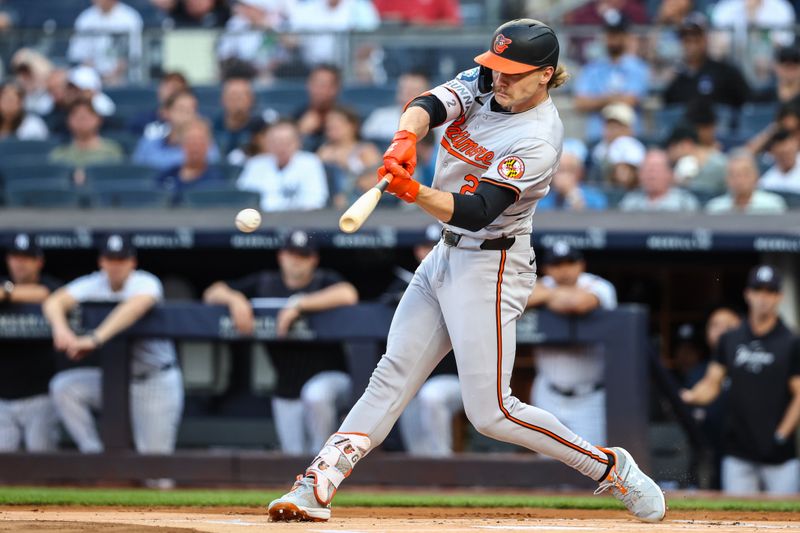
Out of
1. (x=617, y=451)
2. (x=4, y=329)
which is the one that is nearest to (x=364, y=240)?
(x=4, y=329)

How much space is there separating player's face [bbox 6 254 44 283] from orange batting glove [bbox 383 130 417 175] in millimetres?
4021

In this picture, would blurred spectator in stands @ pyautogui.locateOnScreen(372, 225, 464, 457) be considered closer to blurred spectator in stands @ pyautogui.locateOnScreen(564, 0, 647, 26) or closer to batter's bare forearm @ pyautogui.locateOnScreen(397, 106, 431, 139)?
batter's bare forearm @ pyautogui.locateOnScreen(397, 106, 431, 139)

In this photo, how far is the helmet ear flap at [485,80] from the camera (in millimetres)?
4512

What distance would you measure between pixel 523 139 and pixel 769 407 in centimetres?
361

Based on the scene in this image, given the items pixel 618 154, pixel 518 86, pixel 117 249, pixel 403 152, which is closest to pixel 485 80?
pixel 518 86

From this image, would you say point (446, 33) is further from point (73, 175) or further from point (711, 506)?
point (711, 506)

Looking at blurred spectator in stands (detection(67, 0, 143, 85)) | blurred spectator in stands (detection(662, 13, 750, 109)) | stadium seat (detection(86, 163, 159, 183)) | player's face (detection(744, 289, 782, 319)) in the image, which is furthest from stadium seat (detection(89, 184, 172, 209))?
player's face (detection(744, 289, 782, 319))

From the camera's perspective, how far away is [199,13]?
35.5ft

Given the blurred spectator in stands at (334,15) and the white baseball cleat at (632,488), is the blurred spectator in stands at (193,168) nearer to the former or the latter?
the blurred spectator in stands at (334,15)

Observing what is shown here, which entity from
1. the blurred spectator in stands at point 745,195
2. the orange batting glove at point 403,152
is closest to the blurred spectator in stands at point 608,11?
the blurred spectator in stands at point 745,195

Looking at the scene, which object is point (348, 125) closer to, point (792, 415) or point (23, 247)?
point (23, 247)

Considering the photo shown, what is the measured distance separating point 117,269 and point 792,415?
154 inches

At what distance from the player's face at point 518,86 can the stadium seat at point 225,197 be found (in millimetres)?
4184

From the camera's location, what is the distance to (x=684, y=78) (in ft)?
30.3
